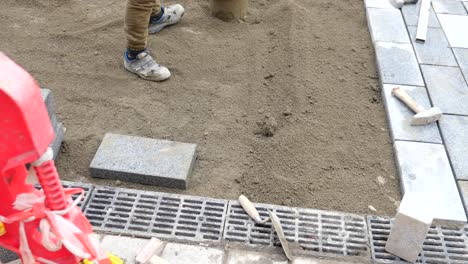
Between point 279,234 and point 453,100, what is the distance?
189 cm

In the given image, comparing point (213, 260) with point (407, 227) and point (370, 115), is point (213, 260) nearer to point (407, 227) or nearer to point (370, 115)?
point (407, 227)

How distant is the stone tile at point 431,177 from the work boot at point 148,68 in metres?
1.77

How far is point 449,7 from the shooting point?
15.4ft

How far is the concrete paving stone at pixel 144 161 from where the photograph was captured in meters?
2.80

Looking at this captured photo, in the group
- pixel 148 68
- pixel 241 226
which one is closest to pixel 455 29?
pixel 148 68

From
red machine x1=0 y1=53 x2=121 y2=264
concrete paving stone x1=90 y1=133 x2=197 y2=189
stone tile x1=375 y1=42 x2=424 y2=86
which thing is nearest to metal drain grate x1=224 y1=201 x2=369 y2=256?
concrete paving stone x1=90 y1=133 x2=197 y2=189

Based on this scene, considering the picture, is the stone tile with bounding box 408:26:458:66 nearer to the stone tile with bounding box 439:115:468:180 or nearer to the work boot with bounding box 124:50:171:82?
the stone tile with bounding box 439:115:468:180

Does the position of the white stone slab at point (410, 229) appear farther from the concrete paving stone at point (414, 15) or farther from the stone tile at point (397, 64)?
the concrete paving stone at point (414, 15)

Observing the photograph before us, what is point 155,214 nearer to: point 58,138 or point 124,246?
point 124,246

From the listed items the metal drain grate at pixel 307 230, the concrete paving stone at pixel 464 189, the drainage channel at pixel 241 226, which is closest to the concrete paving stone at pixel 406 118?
the concrete paving stone at pixel 464 189

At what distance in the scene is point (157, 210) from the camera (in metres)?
2.66

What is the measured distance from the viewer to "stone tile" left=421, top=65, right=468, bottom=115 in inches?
137

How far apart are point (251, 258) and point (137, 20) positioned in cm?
193

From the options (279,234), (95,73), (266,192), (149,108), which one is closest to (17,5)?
(95,73)
